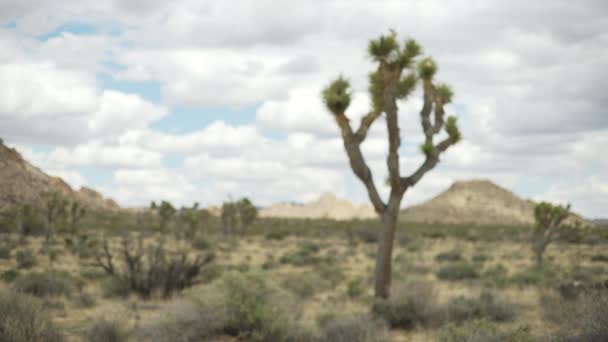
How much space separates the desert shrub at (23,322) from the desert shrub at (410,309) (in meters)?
5.88

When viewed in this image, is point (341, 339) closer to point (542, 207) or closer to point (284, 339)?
point (284, 339)

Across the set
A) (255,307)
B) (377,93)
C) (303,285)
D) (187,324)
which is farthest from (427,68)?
(187,324)

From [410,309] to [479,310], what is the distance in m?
1.69

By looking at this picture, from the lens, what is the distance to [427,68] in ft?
47.7

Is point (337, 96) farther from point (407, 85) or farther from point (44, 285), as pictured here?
point (44, 285)

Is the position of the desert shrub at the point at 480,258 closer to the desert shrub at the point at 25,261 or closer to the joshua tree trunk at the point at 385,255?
the joshua tree trunk at the point at 385,255

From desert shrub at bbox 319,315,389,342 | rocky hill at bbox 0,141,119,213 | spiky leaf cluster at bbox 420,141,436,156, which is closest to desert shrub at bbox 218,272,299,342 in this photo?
desert shrub at bbox 319,315,389,342

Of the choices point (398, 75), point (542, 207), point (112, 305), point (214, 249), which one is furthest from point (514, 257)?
point (112, 305)

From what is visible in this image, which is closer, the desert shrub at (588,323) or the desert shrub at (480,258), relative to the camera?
the desert shrub at (588,323)

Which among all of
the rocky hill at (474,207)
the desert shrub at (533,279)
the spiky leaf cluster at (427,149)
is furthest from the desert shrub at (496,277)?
the rocky hill at (474,207)

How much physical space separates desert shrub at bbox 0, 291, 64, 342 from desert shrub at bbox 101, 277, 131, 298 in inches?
205

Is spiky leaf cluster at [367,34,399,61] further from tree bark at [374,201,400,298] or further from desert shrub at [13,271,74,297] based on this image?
desert shrub at [13,271,74,297]

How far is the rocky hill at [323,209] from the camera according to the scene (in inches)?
4754

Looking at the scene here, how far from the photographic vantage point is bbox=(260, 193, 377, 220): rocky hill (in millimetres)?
120750
